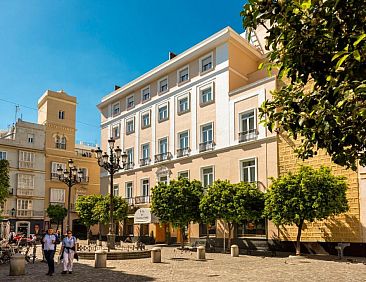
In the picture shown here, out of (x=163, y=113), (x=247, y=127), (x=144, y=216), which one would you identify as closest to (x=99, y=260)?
(x=247, y=127)

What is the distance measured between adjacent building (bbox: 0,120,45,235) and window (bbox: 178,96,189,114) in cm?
2220

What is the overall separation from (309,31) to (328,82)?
2.14 feet

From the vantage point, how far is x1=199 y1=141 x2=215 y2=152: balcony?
30.5 meters

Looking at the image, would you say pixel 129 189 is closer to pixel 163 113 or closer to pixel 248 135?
pixel 163 113

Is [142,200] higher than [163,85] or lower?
lower

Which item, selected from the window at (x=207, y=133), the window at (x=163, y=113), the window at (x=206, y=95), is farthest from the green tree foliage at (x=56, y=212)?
the window at (x=206, y=95)

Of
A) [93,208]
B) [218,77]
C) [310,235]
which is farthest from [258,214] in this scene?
[93,208]

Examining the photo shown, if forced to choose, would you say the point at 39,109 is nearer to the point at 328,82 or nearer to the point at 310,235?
the point at 310,235

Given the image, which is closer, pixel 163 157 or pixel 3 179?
pixel 3 179

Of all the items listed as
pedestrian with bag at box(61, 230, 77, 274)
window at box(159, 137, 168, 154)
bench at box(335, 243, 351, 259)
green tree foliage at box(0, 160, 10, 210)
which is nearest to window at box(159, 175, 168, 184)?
window at box(159, 137, 168, 154)

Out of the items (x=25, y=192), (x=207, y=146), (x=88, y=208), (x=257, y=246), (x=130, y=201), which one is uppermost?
(x=207, y=146)

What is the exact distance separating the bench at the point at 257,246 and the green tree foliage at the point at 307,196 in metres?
4.16

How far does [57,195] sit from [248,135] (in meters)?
29.5

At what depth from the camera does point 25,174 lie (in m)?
47.4
